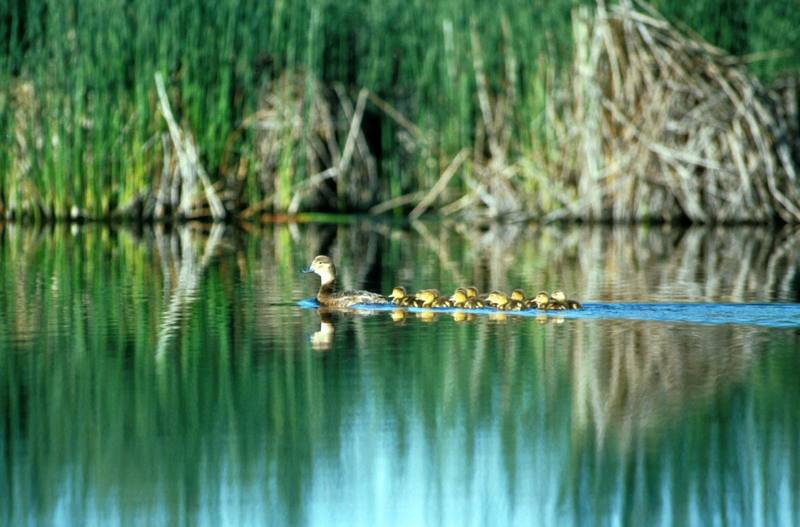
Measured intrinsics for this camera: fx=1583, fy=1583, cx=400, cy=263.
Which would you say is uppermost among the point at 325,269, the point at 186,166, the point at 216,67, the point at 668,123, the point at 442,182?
the point at 216,67

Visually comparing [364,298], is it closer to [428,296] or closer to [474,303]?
[428,296]

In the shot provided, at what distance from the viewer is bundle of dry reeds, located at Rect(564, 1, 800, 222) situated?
15422mm

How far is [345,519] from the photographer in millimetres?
4434

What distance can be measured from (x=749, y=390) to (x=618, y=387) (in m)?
0.52

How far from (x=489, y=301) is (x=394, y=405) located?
2.98 meters

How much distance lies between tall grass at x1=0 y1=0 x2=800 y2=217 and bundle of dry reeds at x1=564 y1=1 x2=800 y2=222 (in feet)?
1.15

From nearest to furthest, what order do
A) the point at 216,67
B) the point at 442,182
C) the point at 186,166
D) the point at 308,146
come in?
the point at 186,166 → the point at 216,67 → the point at 442,182 → the point at 308,146

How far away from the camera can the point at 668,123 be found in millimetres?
15570

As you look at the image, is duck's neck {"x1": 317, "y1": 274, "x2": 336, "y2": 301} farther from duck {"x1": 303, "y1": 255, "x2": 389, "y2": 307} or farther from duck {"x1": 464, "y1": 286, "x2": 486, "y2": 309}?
duck {"x1": 464, "y1": 286, "x2": 486, "y2": 309}

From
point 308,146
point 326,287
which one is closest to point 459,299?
point 326,287

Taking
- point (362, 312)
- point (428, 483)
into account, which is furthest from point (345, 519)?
point (362, 312)

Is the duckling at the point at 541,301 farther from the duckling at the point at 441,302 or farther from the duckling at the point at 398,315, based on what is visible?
the duckling at the point at 398,315

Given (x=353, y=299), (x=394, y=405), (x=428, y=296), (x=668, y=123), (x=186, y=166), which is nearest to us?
(x=394, y=405)

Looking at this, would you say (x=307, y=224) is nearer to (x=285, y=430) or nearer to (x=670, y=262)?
(x=670, y=262)
